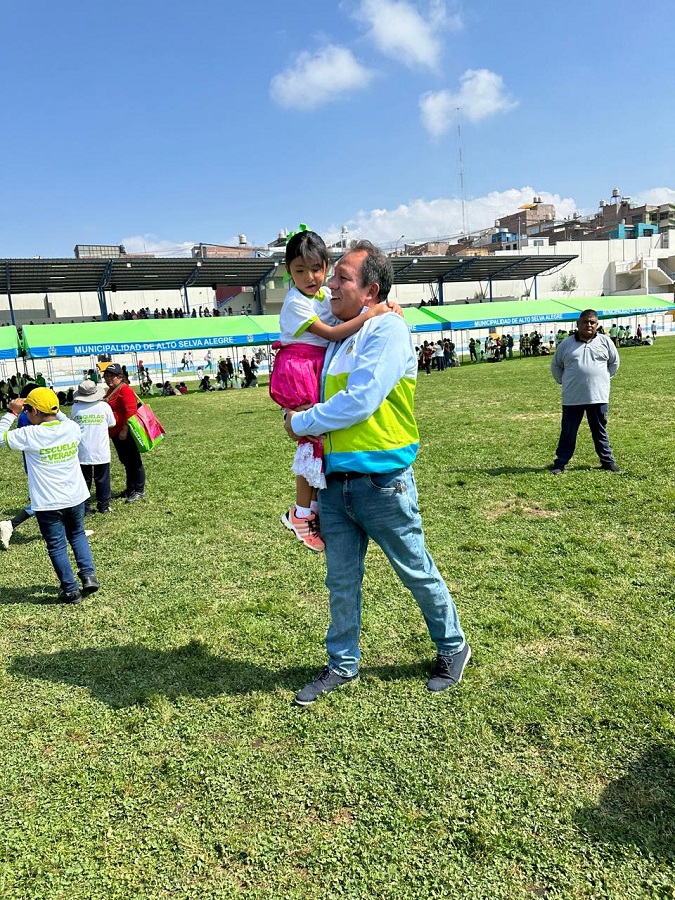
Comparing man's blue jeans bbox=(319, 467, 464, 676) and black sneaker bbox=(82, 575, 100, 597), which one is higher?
man's blue jeans bbox=(319, 467, 464, 676)

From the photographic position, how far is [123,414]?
24.3 ft

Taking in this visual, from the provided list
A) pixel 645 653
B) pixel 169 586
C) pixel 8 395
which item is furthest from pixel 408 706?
pixel 8 395

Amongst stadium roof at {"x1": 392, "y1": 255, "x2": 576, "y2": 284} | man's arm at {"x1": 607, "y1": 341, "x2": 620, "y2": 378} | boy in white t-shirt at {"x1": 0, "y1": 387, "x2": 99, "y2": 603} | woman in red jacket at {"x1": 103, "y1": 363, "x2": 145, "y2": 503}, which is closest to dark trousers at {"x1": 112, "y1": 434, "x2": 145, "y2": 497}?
woman in red jacket at {"x1": 103, "y1": 363, "x2": 145, "y2": 503}

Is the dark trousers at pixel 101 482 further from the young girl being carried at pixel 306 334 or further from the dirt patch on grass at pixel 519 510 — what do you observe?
the young girl being carried at pixel 306 334

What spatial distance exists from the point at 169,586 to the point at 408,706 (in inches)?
99.4

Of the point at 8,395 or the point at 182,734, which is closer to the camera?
the point at 182,734

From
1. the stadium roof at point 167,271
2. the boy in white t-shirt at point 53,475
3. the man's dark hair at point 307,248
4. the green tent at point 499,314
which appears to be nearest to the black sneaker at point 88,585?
the boy in white t-shirt at point 53,475

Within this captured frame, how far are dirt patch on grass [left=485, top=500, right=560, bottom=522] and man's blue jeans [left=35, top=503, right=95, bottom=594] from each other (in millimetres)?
3759

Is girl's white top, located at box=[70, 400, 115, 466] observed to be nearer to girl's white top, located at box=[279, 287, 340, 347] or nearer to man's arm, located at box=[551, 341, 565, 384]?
girl's white top, located at box=[279, 287, 340, 347]

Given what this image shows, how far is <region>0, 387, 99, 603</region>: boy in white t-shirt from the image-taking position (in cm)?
444

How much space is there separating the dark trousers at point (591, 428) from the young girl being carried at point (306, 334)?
16.6ft

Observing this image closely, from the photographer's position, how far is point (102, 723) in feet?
9.84

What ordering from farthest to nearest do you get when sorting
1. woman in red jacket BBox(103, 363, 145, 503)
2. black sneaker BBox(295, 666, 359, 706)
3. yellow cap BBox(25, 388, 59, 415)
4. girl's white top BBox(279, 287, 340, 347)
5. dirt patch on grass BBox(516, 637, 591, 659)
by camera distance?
woman in red jacket BBox(103, 363, 145, 503), yellow cap BBox(25, 388, 59, 415), dirt patch on grass BBox(516, 637, 591, 659), black sneaker BBox(295, 666, 359, 706), girl's white top BBox(279, 287, 340, 347)

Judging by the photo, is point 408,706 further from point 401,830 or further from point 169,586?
point 169,586
